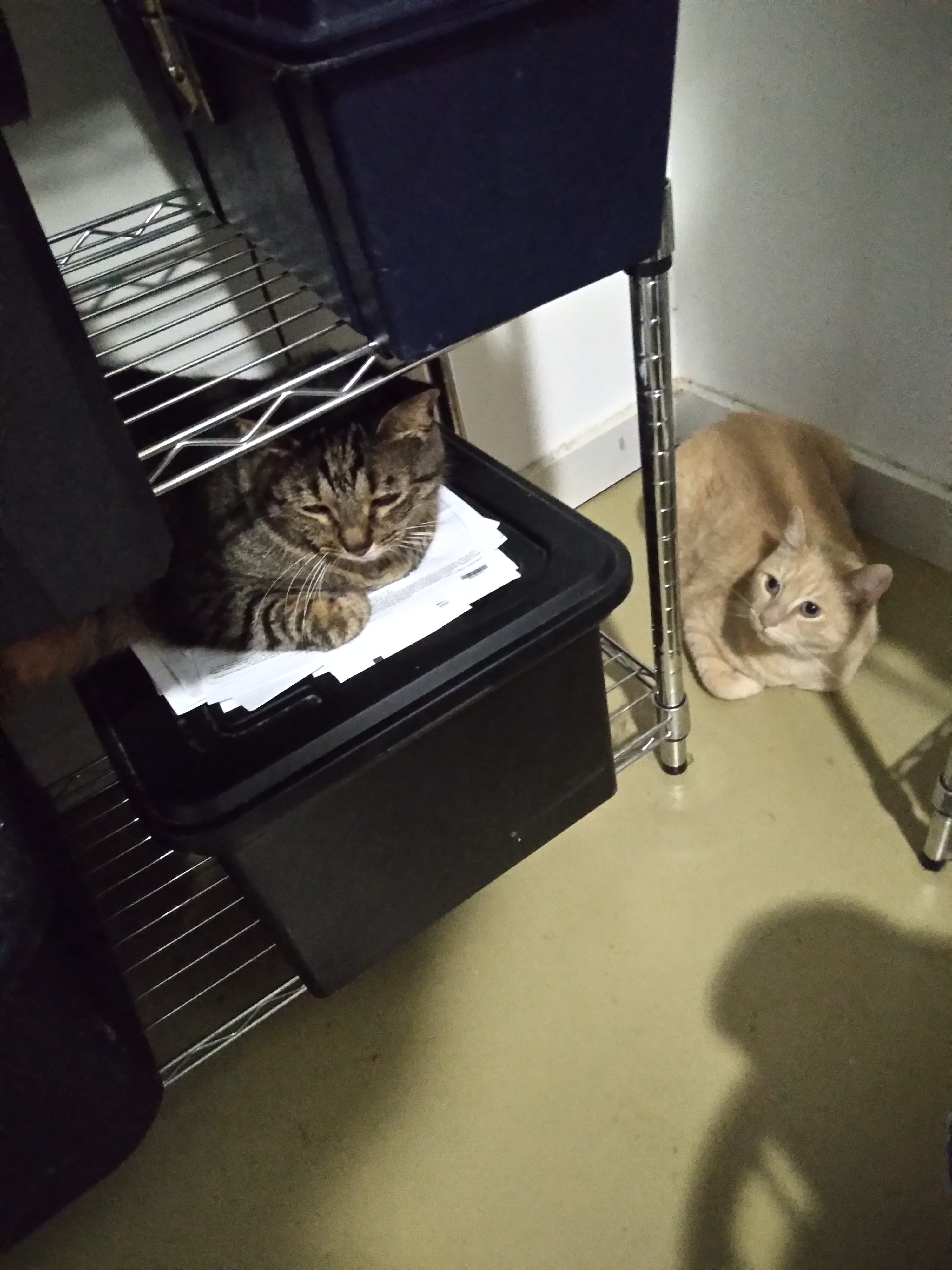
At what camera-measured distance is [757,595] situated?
109 centimetres

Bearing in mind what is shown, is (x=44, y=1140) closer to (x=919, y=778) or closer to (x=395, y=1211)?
(x=395, y=1211)

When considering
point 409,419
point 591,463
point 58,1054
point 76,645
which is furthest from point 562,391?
point 58,1054

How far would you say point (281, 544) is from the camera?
2.58 ft

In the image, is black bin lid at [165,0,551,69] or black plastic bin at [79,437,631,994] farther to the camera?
black plastic bin at [79,437,631,994]

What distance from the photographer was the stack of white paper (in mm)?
740

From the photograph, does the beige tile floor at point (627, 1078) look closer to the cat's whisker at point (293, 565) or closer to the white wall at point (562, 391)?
the cat's whisker at point (293, 565)

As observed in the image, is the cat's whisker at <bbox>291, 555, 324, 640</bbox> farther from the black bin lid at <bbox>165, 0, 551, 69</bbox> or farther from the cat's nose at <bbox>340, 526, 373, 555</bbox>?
the black bin lid at <bbox>165, 0, 551, 69</bbox>

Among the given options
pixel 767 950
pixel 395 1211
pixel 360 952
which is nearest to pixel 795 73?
pixel 767 950

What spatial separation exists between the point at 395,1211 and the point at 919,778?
749 millimetres

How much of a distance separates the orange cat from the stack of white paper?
0.43 meters

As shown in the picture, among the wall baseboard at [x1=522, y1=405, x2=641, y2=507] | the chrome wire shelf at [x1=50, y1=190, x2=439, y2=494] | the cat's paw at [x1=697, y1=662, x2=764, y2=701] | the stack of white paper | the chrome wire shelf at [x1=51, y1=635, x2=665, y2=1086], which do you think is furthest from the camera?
the wall baseboard at [x1=522, y1=405, x2=641, y2=507]

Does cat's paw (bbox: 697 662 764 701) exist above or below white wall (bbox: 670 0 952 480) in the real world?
below

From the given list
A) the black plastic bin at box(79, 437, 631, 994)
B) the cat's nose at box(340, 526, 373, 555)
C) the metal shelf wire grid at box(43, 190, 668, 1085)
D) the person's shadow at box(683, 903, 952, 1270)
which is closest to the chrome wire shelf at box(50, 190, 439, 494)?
the metal shelf wire grid at box(43, 190, 668, 1085)

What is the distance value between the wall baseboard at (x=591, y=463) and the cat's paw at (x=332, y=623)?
70 cm
